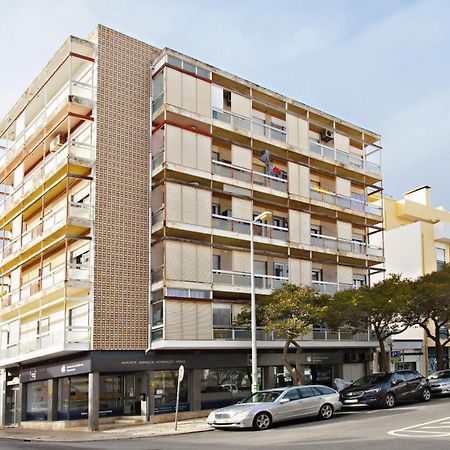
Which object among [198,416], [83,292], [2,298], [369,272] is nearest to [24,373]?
[2,298]

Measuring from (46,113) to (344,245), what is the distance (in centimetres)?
1689

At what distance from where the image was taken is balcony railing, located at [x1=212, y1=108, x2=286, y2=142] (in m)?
32.0

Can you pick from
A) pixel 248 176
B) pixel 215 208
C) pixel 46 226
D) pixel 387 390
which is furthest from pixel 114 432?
pixel 248 176

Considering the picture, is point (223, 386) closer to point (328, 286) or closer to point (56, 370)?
point (56, 370)

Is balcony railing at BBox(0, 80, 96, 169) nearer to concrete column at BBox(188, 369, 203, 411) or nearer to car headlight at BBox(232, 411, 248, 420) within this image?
concrete column at BBox(188, 369, 203, 411)

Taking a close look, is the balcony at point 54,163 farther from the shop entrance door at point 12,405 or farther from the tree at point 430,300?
the tree at point 430,300

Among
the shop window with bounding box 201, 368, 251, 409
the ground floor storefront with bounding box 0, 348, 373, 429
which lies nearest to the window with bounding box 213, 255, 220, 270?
the ground floor storefront with bounding box 0, 348, 373, 429

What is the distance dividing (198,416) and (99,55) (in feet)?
52.9

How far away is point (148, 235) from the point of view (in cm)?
2939

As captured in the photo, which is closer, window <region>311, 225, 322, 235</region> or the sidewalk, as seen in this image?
the sidewalk

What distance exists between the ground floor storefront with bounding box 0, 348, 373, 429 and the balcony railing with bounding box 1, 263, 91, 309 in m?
3.07

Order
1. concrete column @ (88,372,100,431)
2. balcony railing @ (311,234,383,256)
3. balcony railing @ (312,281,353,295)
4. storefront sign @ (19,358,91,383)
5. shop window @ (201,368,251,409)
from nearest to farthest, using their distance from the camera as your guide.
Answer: concrete column @ (88,372,100,431), storefront sign @ (19,358,91,383), shop window @ (201,368,251,409), balcony railing @ (312,281,353,295), balcony railing @ (311,234,383,256)

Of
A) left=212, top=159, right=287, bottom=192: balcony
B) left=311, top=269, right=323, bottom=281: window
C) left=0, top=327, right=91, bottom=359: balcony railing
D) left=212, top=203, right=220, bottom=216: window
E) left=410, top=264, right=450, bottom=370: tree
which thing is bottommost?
left=0, top=327, right=91, bottom=359: balcony railing

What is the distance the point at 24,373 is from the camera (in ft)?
106
